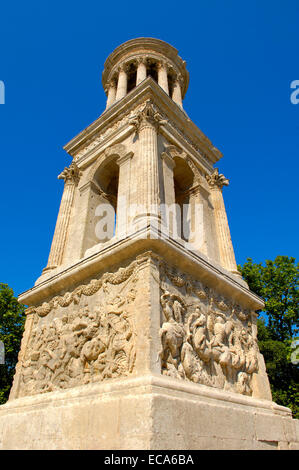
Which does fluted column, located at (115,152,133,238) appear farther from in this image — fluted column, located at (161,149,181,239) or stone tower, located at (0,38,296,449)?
fluted column, located at (161,149,181,239)

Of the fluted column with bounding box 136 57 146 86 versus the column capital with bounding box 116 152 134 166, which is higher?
the fluted column with bounding box 136 57 146 86

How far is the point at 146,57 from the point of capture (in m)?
14.6

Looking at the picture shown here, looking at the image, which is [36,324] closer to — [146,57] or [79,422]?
[79,422]

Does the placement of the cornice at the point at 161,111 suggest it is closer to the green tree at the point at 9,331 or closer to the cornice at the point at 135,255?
the cornice at the point at 135,255

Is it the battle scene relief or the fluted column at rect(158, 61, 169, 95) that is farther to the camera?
the fluted column at rect(158, 61, 169, 95)

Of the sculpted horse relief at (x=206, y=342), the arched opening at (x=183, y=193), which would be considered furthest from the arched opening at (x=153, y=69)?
the sculpted horse relief at (x=206, y=342)

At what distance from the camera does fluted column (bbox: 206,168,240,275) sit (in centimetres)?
923

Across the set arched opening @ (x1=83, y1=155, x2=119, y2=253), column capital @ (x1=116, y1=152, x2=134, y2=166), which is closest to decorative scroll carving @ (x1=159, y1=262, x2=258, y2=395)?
arched opening @ (x1=83, y1=155, x2=119, y2=253)

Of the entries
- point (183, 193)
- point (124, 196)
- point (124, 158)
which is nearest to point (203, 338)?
point (124, 196)

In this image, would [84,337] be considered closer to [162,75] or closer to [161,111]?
[161,111]

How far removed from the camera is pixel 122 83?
1404cm

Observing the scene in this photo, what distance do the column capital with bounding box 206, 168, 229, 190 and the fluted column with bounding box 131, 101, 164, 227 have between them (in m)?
2.76

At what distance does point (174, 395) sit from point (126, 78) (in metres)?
13.6

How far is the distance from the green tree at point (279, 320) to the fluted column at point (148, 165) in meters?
13.9
